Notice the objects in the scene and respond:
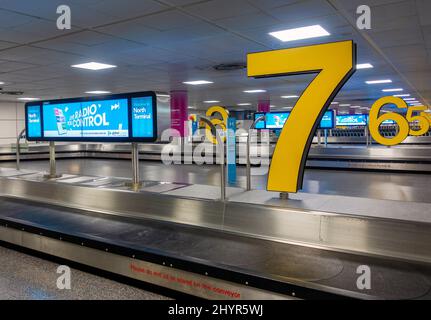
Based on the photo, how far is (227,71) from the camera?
440 inches

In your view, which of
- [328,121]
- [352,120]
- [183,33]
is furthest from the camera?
[352,120]

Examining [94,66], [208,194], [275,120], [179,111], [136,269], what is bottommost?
[136,269]

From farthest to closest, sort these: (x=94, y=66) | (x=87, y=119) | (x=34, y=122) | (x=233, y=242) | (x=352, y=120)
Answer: (x=352, y=120) → (x=94, y=66) → (x=34, y=122) → (x=87, y=119) → (x=233, y=242)

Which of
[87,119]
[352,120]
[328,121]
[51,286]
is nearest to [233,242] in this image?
[51,286]

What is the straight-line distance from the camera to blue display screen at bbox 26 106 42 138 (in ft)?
19.0

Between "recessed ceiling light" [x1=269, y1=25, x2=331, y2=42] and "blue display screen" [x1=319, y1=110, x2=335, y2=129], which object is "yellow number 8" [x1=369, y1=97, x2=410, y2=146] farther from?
"recessed ceiling light" [x1=269, y1=25, x2=331, y2=42]

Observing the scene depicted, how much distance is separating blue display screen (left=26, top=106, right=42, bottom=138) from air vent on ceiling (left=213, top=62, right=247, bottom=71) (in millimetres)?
5464

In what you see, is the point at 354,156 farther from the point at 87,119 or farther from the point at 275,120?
the point at 87,119

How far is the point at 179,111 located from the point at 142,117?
1371 cm

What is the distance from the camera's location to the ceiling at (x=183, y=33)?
205 inches

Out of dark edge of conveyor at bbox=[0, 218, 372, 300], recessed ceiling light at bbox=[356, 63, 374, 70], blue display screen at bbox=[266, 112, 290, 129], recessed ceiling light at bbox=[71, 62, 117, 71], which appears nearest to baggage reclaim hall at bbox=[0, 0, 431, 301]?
dark edge of conveyor at bbox=[0, 218, 372, 300]

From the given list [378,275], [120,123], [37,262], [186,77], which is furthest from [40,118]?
[186,77]

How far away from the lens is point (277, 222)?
371cm

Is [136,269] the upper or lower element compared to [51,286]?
upper
